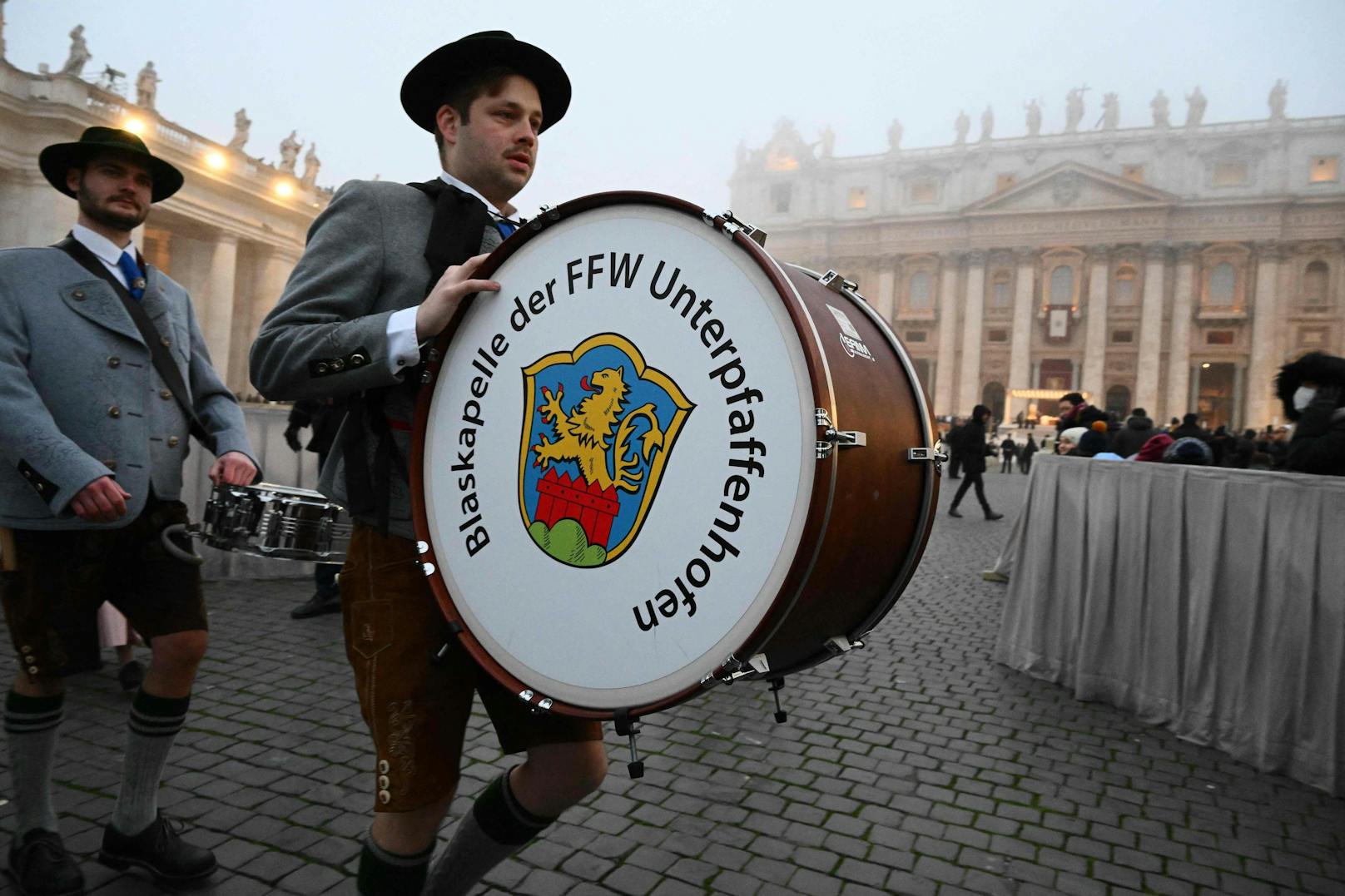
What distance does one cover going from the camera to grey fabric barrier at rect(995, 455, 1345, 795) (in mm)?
3717

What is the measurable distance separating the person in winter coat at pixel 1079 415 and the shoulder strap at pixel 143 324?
9.48 m

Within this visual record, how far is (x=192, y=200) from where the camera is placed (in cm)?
3042

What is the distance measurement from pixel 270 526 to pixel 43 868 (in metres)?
1.81

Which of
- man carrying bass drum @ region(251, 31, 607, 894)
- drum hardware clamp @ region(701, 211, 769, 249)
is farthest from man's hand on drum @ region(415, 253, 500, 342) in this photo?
drum hardware clamp @ region(701, 211, 769, 249)

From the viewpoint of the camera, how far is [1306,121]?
183 ft

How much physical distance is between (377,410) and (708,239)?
0.84 m

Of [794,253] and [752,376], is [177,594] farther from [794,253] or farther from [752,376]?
[794,253]

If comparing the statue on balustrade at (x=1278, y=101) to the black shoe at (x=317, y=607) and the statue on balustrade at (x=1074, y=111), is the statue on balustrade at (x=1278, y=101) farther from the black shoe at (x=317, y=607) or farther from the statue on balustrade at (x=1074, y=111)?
the black shoe at (x=317, y=607)

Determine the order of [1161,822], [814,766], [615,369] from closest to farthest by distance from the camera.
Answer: [615,369], [1161,822], [814,766]

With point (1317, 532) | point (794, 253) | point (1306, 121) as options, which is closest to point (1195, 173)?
point (1306, 121)

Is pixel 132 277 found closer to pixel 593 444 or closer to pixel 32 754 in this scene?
pixel 32 754

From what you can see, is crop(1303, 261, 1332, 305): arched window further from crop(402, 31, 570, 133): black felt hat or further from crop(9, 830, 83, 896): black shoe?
crop(9, 830, 83, 896): black shoe

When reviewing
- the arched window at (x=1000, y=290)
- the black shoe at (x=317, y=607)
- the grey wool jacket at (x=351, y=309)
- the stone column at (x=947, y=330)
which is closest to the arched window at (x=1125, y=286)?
the arched window at (x=1000, y=290)

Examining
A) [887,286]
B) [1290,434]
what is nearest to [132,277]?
[1290,434]
